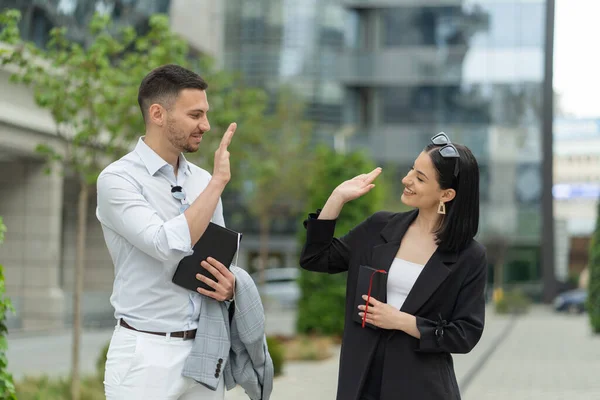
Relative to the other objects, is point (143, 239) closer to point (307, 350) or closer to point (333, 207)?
point (333, 207)

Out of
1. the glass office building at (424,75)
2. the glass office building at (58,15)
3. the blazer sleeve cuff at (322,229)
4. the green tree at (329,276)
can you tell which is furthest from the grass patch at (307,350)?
the glass office building at (424,75)

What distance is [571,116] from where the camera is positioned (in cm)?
9638

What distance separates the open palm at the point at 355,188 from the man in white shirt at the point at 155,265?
1.97ft

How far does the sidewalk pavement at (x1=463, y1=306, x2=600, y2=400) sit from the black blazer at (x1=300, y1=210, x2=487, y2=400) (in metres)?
8.61

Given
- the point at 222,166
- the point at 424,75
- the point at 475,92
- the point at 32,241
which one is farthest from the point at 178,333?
the point at 424,75

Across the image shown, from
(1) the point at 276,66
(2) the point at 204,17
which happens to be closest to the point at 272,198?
(2) the point at 204,17

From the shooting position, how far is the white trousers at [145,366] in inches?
145

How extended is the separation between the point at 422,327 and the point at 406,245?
0.38 m

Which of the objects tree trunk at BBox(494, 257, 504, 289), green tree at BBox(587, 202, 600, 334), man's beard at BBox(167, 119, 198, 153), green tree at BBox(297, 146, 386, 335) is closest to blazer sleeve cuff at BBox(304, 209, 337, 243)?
man's beard at BBox(167, 119, 198, 153)

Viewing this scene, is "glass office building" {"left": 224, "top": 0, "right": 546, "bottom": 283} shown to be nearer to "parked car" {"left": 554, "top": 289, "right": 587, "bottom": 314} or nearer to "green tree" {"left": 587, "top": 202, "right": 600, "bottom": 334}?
"parked car" {"left": 554, "top": 289, "right": 587, "bottom": 314}

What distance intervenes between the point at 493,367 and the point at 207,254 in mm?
13716

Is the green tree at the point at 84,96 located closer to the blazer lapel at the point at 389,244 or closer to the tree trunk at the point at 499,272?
the blazer lapel at the point at 389,244

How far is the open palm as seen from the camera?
4062 millimetres

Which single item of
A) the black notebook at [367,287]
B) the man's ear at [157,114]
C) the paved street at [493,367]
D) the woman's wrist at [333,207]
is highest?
the man's ear at [157,114]
